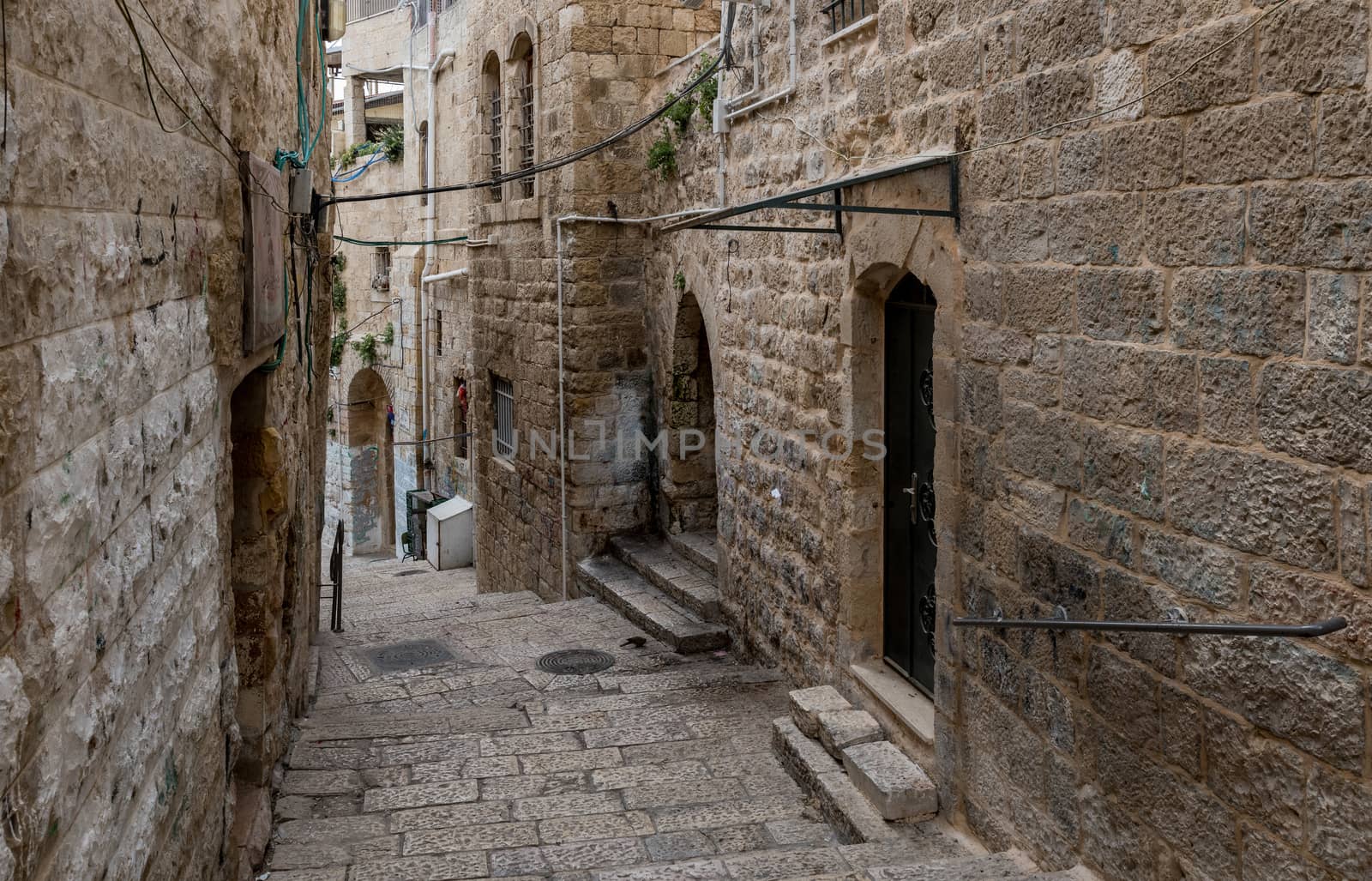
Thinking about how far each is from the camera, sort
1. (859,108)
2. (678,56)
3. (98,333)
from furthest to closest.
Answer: (678,56) → (859,108) → (98,333)

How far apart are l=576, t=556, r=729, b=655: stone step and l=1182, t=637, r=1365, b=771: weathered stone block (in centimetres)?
489

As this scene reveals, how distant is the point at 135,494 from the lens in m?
2.86

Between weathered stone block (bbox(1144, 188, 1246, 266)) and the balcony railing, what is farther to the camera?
the balcony railing

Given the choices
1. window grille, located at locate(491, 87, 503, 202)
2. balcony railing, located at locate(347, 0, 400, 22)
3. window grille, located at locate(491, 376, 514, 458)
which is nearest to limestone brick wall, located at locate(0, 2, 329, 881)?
window grille, located at locate(491, 376, 514, 458)

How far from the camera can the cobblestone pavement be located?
499 cm

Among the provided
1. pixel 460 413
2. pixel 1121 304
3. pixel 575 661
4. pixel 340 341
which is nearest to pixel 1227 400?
Result: pixel 1121 304

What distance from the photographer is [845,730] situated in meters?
5.77

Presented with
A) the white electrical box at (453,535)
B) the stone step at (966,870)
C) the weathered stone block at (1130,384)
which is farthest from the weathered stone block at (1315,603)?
the white electrical box at (453,535)

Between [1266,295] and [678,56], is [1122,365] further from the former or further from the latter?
[678,56]

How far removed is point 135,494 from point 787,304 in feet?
14.7

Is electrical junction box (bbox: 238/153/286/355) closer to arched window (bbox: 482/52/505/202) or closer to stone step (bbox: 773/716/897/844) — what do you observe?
stone step (bbox: 773/716/897/844)

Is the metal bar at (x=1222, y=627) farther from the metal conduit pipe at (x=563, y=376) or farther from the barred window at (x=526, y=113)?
the barred window at (x=526, y=113)

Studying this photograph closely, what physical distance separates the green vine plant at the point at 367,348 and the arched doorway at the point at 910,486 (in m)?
15.0

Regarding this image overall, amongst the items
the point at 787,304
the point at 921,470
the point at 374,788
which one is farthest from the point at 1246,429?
the point at 374,788
